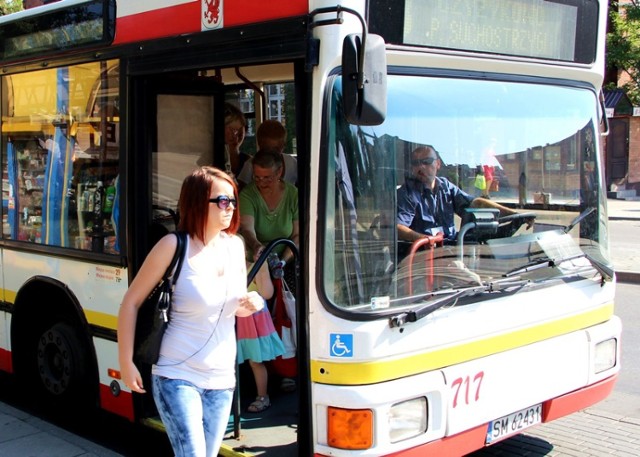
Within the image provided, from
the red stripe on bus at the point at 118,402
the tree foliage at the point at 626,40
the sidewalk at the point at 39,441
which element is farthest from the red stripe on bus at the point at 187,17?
the tree foliage at the point at 626,40

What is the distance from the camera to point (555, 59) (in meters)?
4.29

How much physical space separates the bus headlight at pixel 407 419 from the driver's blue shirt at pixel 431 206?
2.68 feet

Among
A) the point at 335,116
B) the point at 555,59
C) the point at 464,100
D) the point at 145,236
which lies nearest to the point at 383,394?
the point at 335,116

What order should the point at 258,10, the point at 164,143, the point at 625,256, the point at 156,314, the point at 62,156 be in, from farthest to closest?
the point at 625,256 → the point at 62,156 → the point at 164,143 → the point at 258,10 → the point at 156,314

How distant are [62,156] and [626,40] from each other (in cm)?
2547

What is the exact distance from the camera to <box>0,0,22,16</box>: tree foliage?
1987 centimetres

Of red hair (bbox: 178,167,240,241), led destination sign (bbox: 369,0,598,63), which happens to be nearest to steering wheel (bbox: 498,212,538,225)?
led destination sign (bbox: 369,0,598,63)

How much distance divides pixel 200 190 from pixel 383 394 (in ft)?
3.90

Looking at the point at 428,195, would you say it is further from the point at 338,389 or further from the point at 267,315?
the point at 267,315

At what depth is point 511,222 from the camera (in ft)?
13.6

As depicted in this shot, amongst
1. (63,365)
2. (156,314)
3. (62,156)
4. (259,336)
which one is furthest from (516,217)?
(63,365)

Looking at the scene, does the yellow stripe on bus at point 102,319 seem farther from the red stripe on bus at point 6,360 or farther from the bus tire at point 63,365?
the red stripe on bus at point 6,360

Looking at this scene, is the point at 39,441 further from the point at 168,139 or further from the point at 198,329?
the point at 198,329

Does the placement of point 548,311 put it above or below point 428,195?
below
